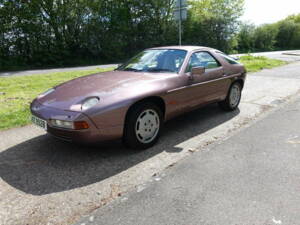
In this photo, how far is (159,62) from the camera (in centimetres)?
404

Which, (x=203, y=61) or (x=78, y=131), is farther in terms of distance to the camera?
(x=203, y=61)

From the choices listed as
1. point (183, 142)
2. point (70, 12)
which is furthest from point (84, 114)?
point (70, 12)

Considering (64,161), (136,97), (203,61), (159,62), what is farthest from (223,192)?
(203,61)

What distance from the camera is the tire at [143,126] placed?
313cm

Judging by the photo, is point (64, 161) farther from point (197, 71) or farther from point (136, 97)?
point (197, 71)

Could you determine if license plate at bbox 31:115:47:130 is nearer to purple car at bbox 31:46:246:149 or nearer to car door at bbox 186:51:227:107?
purple car at bbox 31:46:246:149

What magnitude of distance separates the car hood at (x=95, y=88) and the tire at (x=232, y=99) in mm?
1891

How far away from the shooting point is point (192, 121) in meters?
4.59

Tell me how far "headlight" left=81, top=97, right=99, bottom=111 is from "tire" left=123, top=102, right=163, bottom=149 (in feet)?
1.51

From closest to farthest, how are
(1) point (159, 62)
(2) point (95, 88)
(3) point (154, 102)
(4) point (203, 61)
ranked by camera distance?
1. (2) point (95, 88)
2. (3) point (154, 102)
3. (1) point (159, 62)
4. (4) point (203, 61)

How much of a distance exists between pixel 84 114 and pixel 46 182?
83cm

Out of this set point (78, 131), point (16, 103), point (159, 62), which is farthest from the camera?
point (16, 103)

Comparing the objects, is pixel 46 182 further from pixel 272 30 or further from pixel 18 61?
pixel 272 30

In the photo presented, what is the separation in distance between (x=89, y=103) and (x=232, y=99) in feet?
10.7
